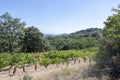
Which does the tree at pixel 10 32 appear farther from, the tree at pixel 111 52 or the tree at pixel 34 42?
the tree at pixel 111 52

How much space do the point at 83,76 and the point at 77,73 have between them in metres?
0.83

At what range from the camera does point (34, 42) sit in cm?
4775

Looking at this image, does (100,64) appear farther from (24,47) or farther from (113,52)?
(24,47)

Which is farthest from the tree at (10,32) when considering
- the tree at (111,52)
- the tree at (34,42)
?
Answer: the tree at (111,52)

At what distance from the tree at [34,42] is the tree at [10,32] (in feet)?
6.17

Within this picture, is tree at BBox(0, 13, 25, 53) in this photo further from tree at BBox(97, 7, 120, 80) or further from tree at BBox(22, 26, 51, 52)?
tree at BBox(97, 7, 120, 80)

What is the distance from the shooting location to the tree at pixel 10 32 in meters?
45.7

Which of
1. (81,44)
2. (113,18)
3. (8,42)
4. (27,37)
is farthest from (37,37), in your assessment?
(113,18)

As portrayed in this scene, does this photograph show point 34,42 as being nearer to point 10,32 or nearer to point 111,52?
point 10,32

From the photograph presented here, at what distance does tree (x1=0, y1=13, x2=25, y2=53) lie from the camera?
4568 centimetres

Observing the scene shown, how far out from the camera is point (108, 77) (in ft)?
31.2

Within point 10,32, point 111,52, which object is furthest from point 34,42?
point 111,52

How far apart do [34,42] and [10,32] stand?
518 cm

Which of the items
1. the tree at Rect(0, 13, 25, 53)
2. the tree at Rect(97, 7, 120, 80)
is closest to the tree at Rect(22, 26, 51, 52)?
the tree at Rect(0, 13, 25, 53)
